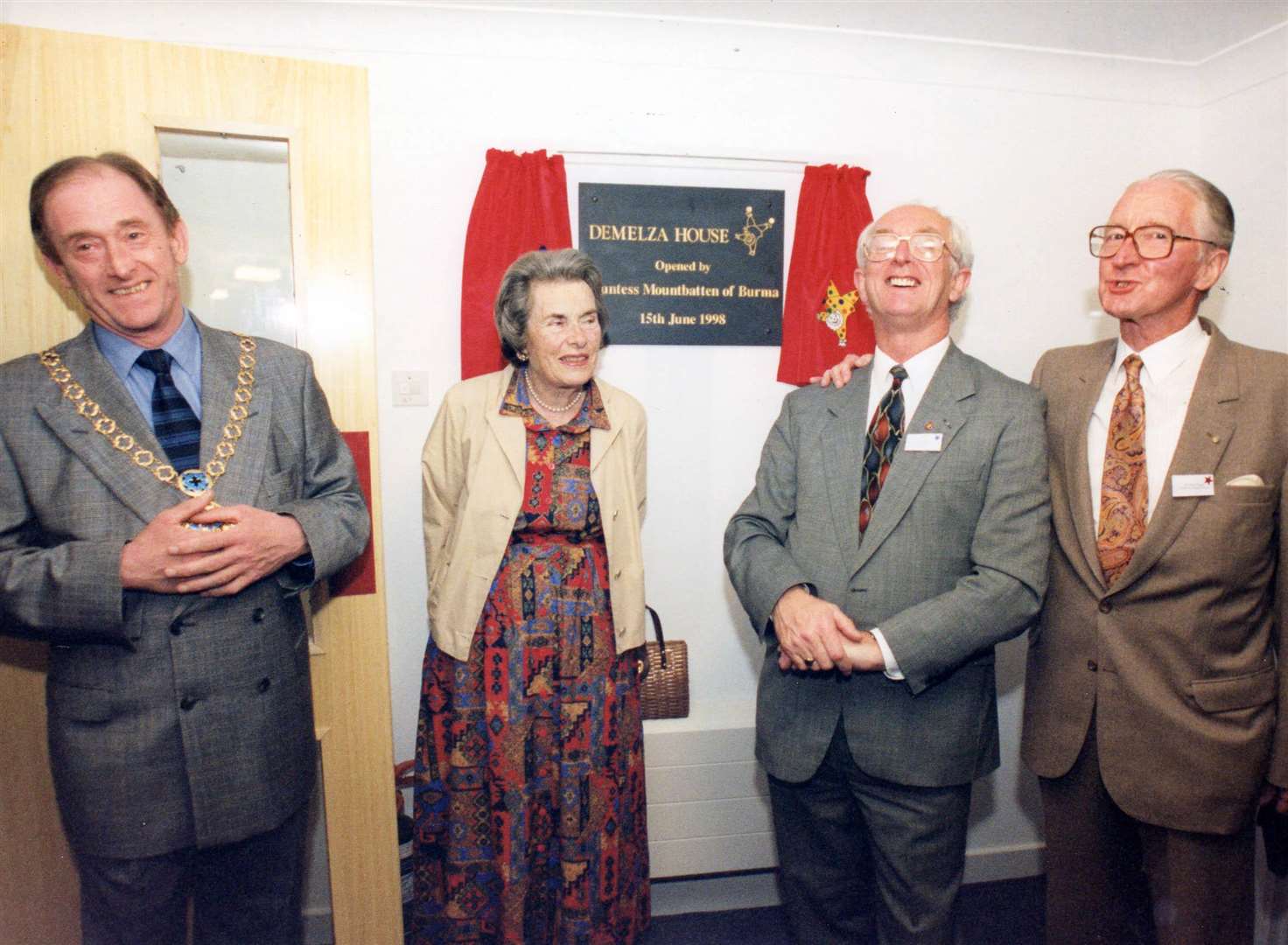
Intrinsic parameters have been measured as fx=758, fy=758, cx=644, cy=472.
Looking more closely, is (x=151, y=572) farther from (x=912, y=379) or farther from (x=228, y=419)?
(x=912, y=379)

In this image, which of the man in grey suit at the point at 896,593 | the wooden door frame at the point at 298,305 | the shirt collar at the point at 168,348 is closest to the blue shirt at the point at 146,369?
the shirt collar at the point at 168,348

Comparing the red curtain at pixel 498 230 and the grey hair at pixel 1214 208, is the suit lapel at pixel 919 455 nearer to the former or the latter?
the grey hair at pixel 1214 208

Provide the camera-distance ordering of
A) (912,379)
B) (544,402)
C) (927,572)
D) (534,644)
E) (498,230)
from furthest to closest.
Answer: (498,230), (544,402), (534,644), (912,379), (927,572)

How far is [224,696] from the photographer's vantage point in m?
1.45

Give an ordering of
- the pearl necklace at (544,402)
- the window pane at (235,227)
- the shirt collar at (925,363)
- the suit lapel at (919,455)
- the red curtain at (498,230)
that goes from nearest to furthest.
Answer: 1. the suit lapel at (919,455)
2. the shirt collar at (925,363)
3. the window pane at (235,227)
4. the pearl necklace at (544,402)
5. the red curtain at (498,230)

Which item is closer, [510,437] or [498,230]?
[510,437]

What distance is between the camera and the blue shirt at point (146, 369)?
1487mm

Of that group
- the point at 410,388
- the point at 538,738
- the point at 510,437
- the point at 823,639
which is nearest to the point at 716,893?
the point at 538,738

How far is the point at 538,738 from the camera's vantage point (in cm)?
190

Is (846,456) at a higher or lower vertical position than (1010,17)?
lower

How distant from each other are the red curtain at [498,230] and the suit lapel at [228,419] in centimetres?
85

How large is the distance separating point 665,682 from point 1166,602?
55.4 inches

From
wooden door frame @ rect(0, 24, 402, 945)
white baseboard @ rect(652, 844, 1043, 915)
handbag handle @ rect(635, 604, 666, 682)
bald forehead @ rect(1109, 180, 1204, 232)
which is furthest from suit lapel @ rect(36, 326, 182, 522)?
bald forehead @ rect(1109, 180, 1204, 232)

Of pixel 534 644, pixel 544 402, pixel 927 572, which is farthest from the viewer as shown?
pixel 544 402
